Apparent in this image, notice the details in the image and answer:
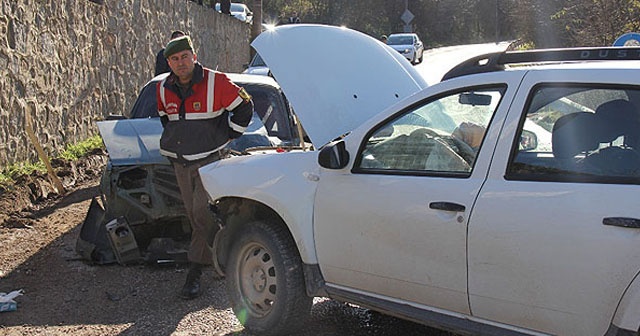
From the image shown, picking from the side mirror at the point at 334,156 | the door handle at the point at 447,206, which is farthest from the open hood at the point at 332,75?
the door handle at the point at 447,206

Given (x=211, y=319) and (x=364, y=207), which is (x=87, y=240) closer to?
(x=211, y=319)

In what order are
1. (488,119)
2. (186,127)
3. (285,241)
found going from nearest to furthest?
(488,119)
(285,241)
(186,127)

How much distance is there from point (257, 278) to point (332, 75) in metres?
1.59

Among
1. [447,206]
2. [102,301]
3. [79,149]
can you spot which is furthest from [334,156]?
[79,149]

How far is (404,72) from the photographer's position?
556 cm

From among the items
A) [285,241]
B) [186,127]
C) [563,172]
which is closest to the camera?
[563,172]

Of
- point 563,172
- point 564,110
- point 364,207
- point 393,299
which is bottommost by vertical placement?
point 393,299

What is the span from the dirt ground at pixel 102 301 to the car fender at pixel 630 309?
1.77m

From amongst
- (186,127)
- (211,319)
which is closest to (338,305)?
(211,319)

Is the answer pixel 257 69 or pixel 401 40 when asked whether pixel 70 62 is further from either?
pixel 401 40

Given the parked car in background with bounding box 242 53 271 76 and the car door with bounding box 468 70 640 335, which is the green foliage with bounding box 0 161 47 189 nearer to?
the car door with bounding box 468 70 640 335

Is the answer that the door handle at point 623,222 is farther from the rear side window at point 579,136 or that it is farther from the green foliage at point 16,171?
the green foliage at point 16,171

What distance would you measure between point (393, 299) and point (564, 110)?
1.41 m

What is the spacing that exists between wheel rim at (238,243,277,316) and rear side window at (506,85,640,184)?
6.08 feet
